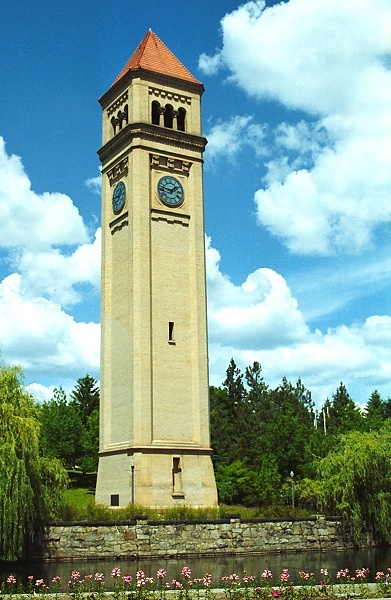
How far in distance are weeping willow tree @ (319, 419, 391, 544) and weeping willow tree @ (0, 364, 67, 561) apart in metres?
13.8

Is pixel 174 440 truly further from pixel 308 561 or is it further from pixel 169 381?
pixel 308 561

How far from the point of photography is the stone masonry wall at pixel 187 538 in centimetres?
3123

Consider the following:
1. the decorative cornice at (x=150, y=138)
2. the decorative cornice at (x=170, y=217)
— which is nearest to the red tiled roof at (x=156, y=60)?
the decorative cornice at (x=150, y=138)

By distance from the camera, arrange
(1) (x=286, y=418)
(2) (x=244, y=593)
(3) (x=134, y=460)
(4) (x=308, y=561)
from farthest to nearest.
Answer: (1) (x=286, y=418), (3) (x=134, y=460), (4) (x=308, y=561), (2) (x=244, y=593)

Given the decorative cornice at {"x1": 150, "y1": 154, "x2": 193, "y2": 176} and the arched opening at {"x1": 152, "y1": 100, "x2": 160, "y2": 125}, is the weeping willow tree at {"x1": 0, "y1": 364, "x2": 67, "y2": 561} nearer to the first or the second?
the decorative cornice at {"x1": 150, "y1": 154, "x2": 193, "y2": 176}

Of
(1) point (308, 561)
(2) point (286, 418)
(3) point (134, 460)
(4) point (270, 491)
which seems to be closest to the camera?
(1) point (308, 561)

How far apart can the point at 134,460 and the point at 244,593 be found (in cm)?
2378

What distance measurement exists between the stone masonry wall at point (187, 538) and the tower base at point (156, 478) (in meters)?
5.11

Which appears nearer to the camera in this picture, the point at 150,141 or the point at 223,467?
the point at 150,141

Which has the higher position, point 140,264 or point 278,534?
point 140,264

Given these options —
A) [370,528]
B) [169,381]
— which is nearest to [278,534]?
[370,528]

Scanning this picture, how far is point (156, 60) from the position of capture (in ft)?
158

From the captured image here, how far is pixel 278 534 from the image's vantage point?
34.7 m

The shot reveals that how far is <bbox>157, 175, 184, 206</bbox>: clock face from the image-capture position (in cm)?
4488
